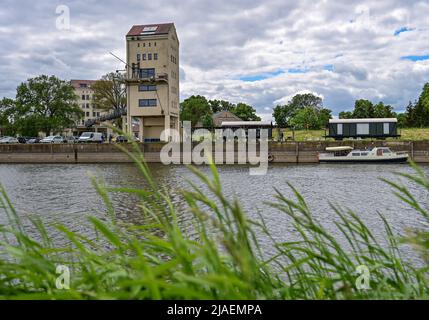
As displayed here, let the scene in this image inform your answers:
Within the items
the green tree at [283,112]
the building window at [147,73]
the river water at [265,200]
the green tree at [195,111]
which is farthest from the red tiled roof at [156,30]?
the green tree at [283,112]

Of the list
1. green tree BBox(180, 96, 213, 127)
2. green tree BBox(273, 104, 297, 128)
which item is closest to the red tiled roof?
green tree BBox(180, 96, 213, 127)

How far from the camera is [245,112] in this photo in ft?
381

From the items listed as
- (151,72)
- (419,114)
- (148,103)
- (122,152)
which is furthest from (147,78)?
(419,114)

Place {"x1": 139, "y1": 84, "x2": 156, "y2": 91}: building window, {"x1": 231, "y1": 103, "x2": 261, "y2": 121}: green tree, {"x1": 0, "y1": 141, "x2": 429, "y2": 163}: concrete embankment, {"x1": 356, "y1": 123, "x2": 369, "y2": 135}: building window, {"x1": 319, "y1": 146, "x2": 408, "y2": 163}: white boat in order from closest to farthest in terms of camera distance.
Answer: {"x1": 319, "y1": 146, "x2": 408, "y2": 163}: white boat, {"x1": 0, "y1": 141, "x2": 429, "y2": 163}: concrete embankment, {"x1": 356, "y1": 123, "x2": 369, "y2": 135}: building window, {"x1": 139, "y1": 84, "x2": 156, "y2": 91}: building window, {"x1": 231, "y1": 103, "x2": 261, "y2": 121}: green tree

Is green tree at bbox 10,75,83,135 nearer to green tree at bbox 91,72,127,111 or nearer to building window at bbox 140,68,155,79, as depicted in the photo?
green tree at bbox 91,72,127,111

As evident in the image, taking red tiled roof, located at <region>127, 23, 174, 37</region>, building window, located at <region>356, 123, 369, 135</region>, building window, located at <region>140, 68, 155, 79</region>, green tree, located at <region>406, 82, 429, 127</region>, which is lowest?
building window, located at <region>356, 123, 369, 135</region>

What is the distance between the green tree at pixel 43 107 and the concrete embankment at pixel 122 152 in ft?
70.5

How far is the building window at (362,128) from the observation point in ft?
186

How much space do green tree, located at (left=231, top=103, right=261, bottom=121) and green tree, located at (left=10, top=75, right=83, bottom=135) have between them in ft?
147

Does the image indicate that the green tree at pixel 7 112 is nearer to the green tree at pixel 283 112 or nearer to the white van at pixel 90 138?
the white van at pixel 90 138

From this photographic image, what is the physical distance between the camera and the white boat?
4694 centimetres
